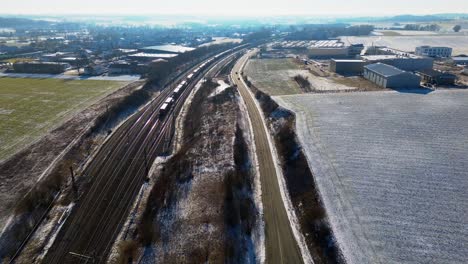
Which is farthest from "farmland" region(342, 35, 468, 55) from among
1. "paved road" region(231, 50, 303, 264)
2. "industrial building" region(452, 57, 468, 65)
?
"paved road" region(231, 50, 303, 264)

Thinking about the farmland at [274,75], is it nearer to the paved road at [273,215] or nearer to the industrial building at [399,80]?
the industrial building at [399,80]

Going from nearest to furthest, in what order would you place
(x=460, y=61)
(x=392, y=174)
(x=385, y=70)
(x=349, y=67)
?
(x=392, y=174) → (x=385, y=70) → (x=349, y=67) → (x=460, y=61)

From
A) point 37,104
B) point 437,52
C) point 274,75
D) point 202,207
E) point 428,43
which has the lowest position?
point 202,207

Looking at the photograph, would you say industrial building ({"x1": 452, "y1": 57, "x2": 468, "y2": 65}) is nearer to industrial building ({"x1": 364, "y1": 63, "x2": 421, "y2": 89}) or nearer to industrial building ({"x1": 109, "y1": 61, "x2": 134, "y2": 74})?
industrial building ({"x1": 364, "y1": 63, "x2": 421, "y2": 89})

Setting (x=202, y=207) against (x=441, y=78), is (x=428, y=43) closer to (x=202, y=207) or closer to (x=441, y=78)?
(x=441, y=78)

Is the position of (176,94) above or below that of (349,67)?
below

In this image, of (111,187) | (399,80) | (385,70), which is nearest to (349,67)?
(385,70)
